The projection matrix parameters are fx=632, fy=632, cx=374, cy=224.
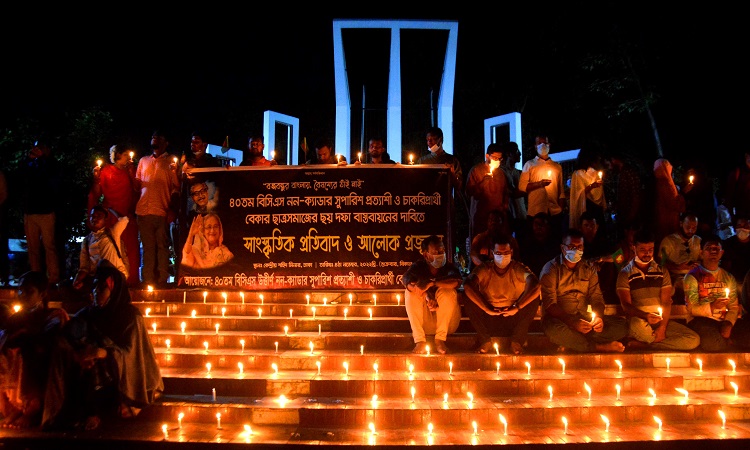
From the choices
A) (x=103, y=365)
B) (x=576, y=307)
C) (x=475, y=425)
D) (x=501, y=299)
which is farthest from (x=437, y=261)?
(x=103, y=365)

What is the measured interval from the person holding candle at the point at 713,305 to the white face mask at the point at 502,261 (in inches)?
81.1

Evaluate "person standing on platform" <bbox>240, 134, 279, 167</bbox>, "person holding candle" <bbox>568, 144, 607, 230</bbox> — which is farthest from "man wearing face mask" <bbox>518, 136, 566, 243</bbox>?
"person standing on platform" <bbox>240, 134, 279, 167</bbox>

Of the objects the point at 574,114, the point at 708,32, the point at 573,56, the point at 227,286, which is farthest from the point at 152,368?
the point at 574,114

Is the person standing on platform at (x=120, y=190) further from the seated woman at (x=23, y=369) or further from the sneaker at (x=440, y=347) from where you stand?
the sneaker at (x=440, y=347)

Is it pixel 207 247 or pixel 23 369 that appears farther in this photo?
pixel 207 247

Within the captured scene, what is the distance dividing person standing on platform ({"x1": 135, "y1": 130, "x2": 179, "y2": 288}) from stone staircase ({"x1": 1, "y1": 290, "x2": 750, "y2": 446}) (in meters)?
1.48

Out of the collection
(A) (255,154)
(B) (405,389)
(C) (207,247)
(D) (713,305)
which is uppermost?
(A) (255,154)

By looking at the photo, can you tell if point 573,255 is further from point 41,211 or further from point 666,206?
point 41,211

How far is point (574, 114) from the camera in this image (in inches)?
934

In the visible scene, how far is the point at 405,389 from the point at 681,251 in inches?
171

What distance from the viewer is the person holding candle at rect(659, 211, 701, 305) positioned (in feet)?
25.9

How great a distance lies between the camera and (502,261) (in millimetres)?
6773

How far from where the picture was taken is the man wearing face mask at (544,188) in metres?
8.74

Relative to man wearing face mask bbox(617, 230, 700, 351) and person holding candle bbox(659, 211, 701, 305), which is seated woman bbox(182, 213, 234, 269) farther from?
person holding candle bbox(659, 211, 701, 305)
